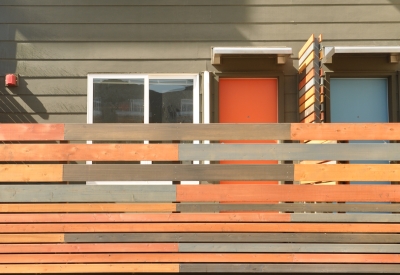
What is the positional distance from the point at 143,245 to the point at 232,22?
3542 mm

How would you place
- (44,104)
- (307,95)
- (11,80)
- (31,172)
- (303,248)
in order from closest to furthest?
(303,248) < (31,172) < (307,95) < (11,80) < (44,104)

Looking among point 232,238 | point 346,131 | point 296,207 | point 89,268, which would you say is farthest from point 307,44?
point 89,268

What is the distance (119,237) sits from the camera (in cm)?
577

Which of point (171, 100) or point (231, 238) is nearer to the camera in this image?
point (231, 238)

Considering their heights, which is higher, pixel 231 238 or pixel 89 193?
pixel 89 193

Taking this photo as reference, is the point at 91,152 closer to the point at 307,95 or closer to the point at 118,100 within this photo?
Answer: the point at 118,100

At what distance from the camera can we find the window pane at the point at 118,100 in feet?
25.6

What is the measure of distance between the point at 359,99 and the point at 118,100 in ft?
10.8

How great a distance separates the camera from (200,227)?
573 cm

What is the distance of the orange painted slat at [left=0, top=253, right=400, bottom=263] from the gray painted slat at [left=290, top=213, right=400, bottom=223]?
0.35m

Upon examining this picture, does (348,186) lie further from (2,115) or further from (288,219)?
(2,115)

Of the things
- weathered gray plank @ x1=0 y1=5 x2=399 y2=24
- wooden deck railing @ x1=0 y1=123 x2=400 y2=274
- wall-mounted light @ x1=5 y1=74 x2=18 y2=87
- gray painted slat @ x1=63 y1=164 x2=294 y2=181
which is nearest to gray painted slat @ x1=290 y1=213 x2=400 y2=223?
wooden deck railing @ x1=0 y1=123 x2=400 y2=274

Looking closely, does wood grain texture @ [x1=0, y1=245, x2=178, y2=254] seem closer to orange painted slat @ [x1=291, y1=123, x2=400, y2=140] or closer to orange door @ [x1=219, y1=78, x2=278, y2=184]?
orange painted slat @ [x1=291, y1=123, x2=400, y2=140]

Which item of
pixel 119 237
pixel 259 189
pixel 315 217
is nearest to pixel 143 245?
pixel 119 237
